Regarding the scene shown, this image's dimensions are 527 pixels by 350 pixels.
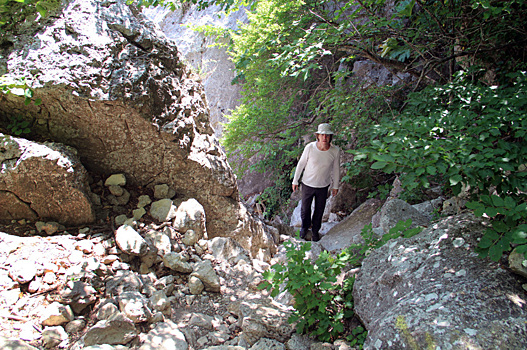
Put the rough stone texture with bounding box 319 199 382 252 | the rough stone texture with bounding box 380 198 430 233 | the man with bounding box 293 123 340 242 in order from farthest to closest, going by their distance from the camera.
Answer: the rough stone texture with bounding box 319 199 382 252 → the man with bounding box 293 123 340 242 → the rough stone texture with bounding box 380 198 430 233

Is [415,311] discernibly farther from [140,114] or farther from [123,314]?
[140,114]

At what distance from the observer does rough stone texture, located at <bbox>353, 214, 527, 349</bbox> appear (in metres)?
1.43

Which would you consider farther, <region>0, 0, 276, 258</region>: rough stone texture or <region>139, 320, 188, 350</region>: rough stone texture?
<region>0, 0, 276, 258</region>: rough stone texture

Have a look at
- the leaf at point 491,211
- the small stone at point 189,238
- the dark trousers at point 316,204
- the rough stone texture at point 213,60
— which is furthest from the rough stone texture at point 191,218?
the rough stone texture at point 213,60

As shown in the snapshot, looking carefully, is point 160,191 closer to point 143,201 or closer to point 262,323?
point 143,201

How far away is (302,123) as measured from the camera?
6.11 m

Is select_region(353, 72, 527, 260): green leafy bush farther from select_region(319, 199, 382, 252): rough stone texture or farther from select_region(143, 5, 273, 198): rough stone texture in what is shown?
select_region(143, 5, 273, 198): rough stone texture

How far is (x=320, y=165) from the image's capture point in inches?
181

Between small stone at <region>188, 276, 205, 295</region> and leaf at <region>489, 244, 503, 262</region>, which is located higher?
leaf at <region>489, 244, 503, 262</region>

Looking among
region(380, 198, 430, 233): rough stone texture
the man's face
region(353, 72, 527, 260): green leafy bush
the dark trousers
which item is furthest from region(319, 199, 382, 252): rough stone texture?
region(353, 72, 527, 260): green leafy bush

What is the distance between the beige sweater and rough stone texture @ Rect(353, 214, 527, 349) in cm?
241

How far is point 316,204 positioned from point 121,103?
327cm

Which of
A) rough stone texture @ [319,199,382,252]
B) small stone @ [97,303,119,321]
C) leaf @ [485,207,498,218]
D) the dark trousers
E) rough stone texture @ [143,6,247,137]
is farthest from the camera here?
rough stone texture @ [143,6,247,137]

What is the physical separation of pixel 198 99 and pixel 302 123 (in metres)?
2.82
